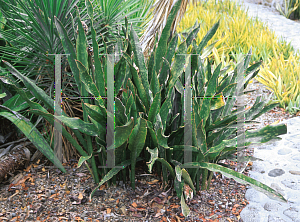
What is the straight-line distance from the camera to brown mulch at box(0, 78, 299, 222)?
963 millimetres

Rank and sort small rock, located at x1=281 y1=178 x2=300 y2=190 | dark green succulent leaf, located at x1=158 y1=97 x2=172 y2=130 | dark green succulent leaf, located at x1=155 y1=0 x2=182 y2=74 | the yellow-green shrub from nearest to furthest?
dark green succulent leaf, located at x1=158 y1=97 x2=172 y2=130 → dark green succulent leaf, located at x1=155 y1=0 x2=182 y2=74 → small rock, located at x1=281 y1=178 x2=300 y2=190 → the yellow-green shrub

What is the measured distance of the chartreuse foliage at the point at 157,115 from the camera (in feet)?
2.87

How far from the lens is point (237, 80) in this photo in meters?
1.16

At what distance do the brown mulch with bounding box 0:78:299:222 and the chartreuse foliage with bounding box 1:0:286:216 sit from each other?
0.06 meters

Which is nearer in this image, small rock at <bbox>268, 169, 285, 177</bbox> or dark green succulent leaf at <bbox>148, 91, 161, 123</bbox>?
dark green succulent leaf at <bbox>148, 91, 161, 123</bbox>

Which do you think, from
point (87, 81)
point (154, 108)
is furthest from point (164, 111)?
point (87, 81)

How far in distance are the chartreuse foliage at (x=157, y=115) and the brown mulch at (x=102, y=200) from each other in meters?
0.06

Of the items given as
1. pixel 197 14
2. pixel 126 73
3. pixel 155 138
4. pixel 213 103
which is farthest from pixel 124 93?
pixel 197 14

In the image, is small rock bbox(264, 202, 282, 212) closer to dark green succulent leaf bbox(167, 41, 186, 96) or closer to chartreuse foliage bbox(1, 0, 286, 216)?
chartreuse foliage bbox(1, 0, 286, 216)

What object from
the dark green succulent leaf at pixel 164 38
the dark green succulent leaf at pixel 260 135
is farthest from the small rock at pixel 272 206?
the dark green succulent leaf at pixel 164 38

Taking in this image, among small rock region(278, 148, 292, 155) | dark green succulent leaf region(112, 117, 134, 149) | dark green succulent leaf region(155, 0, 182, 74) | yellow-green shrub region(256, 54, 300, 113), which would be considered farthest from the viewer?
yellow-green shrub region(256, 54, 300, 113)

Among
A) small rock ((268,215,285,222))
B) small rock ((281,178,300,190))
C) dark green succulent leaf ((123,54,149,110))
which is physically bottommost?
small rock ((268,215,285,222))

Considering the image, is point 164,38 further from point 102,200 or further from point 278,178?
point 278,178

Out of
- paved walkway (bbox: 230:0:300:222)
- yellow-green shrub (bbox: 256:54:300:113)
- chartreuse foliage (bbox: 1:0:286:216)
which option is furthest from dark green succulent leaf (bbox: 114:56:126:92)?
yellow-green shrub (bbox: 256:54:300:113)
